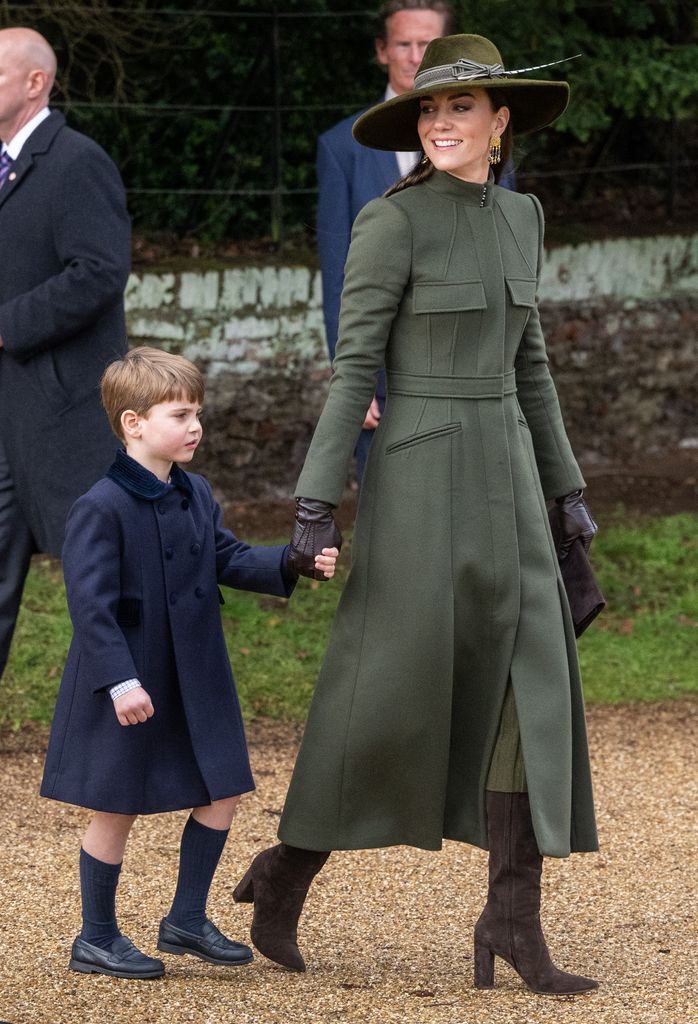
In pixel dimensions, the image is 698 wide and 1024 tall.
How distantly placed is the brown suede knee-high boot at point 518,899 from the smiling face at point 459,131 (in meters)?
1.32

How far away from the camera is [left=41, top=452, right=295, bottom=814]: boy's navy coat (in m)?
3.49

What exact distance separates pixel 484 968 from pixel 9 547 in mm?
1880

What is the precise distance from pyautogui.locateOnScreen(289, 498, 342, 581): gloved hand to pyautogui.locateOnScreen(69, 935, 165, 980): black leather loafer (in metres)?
0.90

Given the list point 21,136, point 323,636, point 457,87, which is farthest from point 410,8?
point 323,636

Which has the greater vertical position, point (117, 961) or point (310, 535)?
point (310, 535)

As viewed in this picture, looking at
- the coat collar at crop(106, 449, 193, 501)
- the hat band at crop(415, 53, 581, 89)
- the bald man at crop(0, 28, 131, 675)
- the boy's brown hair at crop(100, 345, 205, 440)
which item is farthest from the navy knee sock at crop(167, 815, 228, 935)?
the hat band at crop(415, 53, 581, 89)

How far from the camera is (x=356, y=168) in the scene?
16.9ft

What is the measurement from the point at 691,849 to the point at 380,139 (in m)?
2.27

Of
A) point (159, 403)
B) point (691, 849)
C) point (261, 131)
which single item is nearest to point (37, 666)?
point (691, 849)

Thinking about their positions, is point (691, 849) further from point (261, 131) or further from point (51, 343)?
Answer: point (261, 131)

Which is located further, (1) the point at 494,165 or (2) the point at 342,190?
(2) the point at 342,190

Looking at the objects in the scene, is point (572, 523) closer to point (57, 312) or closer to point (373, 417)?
point (373, 417)

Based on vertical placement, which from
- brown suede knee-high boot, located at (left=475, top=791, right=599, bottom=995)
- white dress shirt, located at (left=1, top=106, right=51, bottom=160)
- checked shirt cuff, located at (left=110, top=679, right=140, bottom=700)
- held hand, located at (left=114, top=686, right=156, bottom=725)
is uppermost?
white dress shirt, located at (left=1, top=106, right=51, bottom=160)

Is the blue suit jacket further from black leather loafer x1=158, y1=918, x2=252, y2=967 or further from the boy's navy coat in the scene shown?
black leather loafer x1=158, y1=918, x2=252, y2=967
